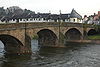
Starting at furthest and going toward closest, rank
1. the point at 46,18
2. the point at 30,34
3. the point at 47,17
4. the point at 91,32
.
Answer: the point at 47,17
the point at 46,18
the point at 91,32
the point at 30,34

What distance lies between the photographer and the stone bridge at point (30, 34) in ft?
184

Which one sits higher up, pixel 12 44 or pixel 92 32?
pixel 12 44

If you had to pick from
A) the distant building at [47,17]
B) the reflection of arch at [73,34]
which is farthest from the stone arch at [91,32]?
the reflection of arch at [73,34]

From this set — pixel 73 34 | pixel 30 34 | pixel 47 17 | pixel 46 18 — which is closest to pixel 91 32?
pixel 73 34

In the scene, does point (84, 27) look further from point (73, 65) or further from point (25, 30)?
point (73, 65)

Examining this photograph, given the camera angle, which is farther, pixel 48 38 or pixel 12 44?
pixel 48 38

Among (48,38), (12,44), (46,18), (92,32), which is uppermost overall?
(46,18)

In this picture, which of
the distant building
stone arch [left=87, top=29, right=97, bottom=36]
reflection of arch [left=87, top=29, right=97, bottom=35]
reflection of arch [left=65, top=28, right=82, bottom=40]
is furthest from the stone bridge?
the distant building

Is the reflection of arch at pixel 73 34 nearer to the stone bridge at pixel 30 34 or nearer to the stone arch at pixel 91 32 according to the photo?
the stone bridge at pixel 30 34

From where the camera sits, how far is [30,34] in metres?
63.2

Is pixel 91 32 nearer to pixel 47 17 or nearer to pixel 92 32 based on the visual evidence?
A: pixel 92 32

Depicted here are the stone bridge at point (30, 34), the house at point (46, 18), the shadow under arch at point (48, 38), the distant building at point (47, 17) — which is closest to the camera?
the stone bridge at point (30, 34)

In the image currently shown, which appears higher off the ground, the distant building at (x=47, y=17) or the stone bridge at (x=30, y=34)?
the distant building at (x=47, y=17)

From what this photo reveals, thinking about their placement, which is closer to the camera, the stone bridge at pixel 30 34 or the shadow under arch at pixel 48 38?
the stone bridge at pixel 30 34
